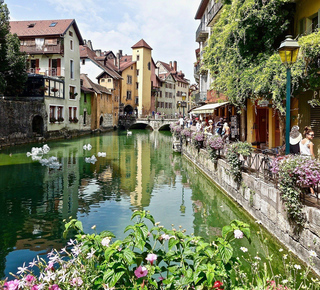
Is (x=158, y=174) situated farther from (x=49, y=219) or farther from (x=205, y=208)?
(x=49, y=219)

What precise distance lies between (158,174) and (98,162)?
5.25 m

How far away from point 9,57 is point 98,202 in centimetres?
2323

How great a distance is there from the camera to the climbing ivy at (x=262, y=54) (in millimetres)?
12586

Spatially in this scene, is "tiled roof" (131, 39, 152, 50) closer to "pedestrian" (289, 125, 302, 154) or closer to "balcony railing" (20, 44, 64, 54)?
"balcony railing" (20, 44, 64, 54)

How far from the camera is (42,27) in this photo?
1684 inches

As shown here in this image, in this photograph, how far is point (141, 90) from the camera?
238ft

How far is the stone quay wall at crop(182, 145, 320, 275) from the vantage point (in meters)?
6.70

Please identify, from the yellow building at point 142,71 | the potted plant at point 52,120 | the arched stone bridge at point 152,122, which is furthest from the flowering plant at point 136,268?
the yellow building at point 142,71

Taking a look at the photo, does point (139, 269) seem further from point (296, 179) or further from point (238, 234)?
point (296, 179)

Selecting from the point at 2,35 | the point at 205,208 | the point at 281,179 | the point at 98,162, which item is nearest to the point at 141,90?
the point at 2,35

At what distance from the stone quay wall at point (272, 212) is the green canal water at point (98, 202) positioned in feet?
1.29

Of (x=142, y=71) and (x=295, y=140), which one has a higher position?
(x=142, y=71)

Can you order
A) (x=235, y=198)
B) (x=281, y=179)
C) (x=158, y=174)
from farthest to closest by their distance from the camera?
(x=158, y=174) < (x=235, y=198) < (x=281, y=179)

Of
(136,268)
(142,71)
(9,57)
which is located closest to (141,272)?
(136,268)
